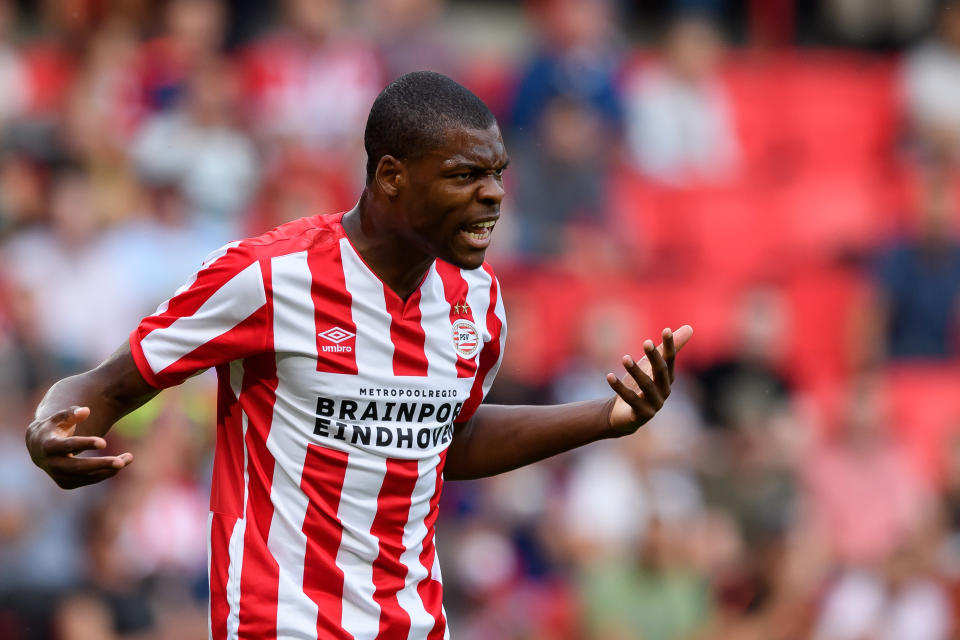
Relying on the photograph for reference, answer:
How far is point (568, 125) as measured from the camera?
10.7 meters

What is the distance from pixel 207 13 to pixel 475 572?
506cm

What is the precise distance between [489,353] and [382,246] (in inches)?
21.2

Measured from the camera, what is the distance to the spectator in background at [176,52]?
10562mm

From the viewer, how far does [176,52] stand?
10.8 meters

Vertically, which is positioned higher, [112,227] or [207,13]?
[207,13]

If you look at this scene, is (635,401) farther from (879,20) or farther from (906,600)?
(879,20)

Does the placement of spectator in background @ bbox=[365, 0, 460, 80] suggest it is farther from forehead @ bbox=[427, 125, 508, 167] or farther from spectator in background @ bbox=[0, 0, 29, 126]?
forehead @ bbox=[427, 125, 508, 167]

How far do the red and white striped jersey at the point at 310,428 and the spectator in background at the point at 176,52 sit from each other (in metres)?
6.83

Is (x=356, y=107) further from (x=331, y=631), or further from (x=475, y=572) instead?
(x=331, y=631)

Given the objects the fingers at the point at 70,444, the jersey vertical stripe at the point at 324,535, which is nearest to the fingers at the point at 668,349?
the jersey vertical stripe at the point at 324,535

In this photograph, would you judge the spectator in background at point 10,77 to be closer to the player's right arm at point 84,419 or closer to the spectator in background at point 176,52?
the spectator in background at point 176,52

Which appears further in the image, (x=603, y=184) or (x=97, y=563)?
(x=603, y=184)

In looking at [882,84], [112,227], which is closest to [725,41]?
[882,84]

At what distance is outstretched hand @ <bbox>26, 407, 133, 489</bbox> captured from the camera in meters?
3.49
